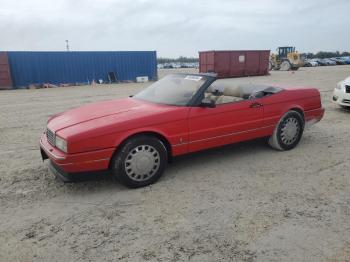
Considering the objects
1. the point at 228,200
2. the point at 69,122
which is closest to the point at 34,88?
the point at 69,122

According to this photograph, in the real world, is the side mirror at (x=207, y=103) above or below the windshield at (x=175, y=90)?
below

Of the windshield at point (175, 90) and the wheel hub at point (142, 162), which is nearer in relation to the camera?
the wheel hub at point (142, 162)

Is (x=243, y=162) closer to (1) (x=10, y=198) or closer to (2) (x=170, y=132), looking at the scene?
(2) (x=170, y=132)

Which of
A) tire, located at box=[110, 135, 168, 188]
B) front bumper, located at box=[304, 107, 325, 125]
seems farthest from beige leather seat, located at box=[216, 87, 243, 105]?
front bumper, located at box=[304, 107, 325, 125]

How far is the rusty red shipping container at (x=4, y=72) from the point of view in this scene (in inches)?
798

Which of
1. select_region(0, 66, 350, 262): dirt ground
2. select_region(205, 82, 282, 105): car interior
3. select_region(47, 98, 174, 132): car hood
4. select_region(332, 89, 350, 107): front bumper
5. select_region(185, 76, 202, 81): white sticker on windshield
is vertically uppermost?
select_region(185, 76, 202, 81): white sticker on windshield

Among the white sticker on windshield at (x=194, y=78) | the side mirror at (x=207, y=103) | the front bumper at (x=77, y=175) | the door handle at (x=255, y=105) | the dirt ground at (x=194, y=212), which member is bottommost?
the dirt ground at (x=194, y=212)

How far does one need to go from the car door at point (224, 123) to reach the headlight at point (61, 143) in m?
1.58

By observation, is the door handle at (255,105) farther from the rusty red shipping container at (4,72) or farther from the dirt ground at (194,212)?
the rusty red shipping container at (4,72)

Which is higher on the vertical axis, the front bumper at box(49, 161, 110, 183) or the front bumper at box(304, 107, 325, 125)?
the front bumper at box(304, 107, 325, 125)

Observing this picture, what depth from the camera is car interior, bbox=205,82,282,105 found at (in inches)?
179

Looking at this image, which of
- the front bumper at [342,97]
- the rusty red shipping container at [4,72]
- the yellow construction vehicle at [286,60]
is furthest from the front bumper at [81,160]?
the yellow construction vehicle at [286,60]

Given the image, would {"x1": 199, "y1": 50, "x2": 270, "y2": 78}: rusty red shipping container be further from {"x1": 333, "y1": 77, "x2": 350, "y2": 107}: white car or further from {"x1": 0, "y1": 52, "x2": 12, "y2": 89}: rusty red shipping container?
{"x1": 333, "y1": 77, "x2": 350, "y2": 107}: white car

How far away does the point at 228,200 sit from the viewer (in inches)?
140
